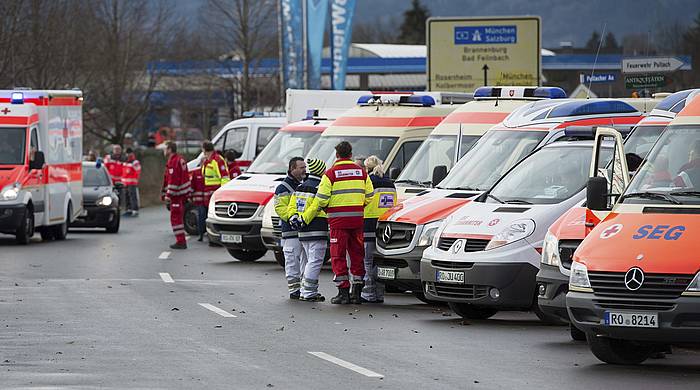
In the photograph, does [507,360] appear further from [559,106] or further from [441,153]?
[441,153]

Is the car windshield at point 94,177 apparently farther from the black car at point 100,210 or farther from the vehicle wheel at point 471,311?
the vehicle wheel at point 471,311

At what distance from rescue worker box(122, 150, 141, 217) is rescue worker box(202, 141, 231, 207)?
12.9 metres

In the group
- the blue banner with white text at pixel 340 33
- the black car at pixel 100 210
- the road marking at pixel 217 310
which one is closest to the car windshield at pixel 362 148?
the road marking at pixel 217 310

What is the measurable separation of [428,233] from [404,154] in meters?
5.69

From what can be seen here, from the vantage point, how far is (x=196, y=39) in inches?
3115

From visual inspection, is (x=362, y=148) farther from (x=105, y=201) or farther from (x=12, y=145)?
(x=105, y=201)

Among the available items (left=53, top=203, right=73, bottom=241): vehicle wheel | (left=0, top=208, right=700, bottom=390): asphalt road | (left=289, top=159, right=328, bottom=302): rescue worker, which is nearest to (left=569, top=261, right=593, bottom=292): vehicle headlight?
(left=0, top=208, right=700, bottom=390): asphalt road

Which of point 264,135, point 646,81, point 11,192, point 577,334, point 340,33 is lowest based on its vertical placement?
point 577,334

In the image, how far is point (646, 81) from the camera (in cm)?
2819

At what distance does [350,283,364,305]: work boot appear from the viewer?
1780 centimetres

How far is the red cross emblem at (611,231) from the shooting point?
11.9m

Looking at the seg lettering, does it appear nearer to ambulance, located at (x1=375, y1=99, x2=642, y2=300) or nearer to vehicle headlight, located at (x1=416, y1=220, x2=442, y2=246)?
ambulance, located at (x1=375, y1=99, x2=642, y2=300)

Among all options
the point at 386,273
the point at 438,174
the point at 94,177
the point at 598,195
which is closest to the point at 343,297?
the point at 386,273

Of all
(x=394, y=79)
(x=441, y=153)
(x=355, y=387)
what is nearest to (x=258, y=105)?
(x=394, y=79)
